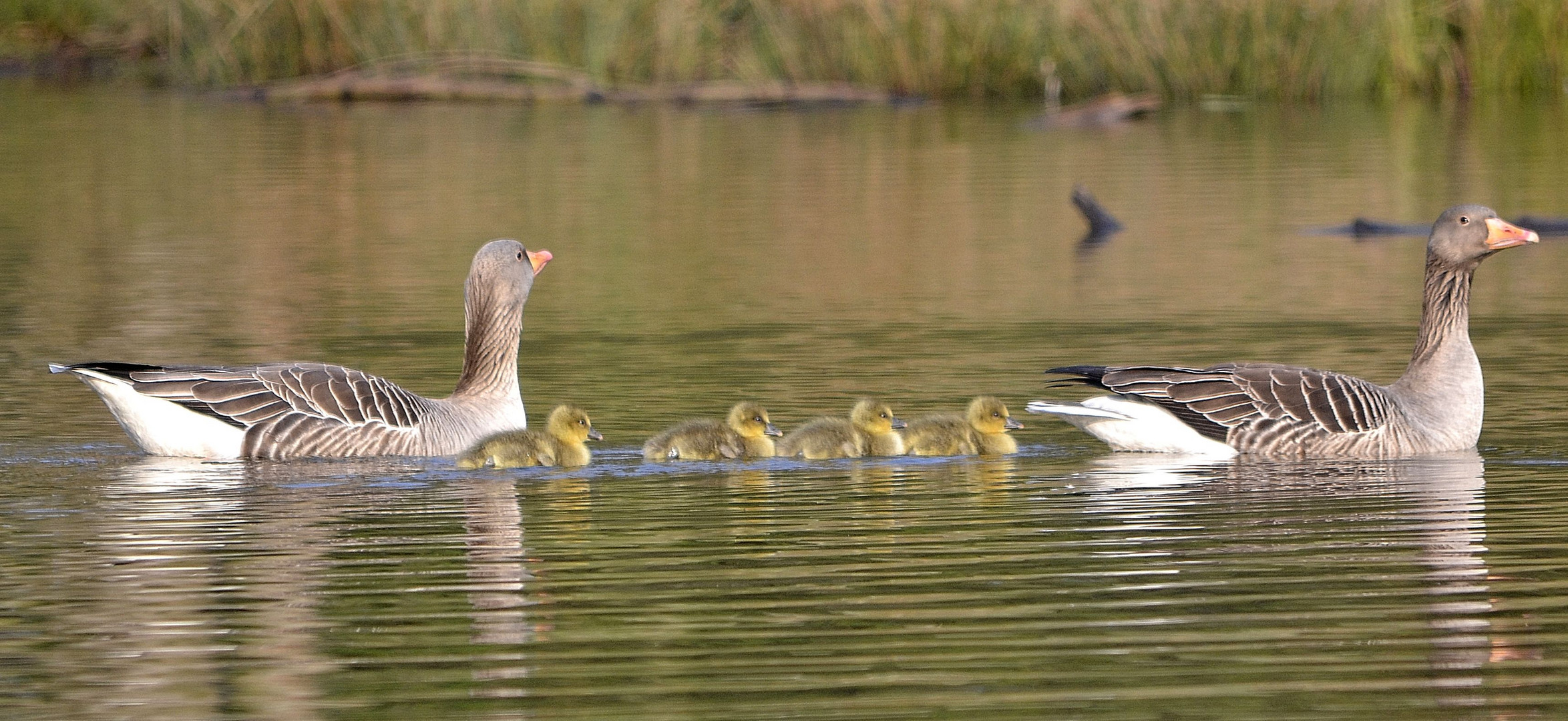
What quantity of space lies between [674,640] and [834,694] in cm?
88

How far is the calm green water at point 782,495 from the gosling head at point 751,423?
0.80ft

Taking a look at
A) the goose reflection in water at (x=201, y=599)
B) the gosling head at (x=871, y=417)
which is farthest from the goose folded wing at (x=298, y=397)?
the gosling head at (x=871, y=417)

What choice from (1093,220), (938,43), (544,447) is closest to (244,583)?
(544,447)

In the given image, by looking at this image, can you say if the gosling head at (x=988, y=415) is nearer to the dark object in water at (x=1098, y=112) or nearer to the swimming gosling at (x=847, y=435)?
the swimming gosling at (x=847, y=435)

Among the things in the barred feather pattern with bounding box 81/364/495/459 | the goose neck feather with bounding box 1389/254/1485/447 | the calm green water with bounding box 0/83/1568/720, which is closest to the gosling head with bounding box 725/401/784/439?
the calm green water with bounding box 0/83/1568/720

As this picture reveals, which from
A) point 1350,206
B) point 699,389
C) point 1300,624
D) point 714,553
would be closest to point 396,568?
point 714,553

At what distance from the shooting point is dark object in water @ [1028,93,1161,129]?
3186 cm

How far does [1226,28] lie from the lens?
35.9m

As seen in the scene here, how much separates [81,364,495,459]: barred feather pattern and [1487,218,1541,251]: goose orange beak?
572 centimetres

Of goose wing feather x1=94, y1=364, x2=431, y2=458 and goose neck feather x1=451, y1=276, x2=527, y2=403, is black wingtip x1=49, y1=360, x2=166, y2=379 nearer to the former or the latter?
goose wing feather x1=94, y1=364, x2=431, y2=458

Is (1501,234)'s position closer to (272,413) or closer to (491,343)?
(491,343)

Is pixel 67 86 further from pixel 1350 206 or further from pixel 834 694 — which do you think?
pixel 834 694

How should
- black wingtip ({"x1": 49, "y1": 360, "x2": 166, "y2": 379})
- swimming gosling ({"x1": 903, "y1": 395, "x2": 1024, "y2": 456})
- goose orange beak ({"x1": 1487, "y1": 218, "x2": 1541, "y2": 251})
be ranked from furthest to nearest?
goose orange beak ({"x1": 1487, "y1": 218, "x2": 1541, "y2": 251}) < swimming gosling ({"x1": 903, "y1": 395, "x2": 1024, "y2": 456}) < black wingtip ({"x1": 49, "y1": 360, "x2": 166, "y2": 379})

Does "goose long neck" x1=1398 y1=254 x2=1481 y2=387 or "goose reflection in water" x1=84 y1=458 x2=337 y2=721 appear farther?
"goose long neck" x1=1398 y1=254 x2=1481 y2=387
